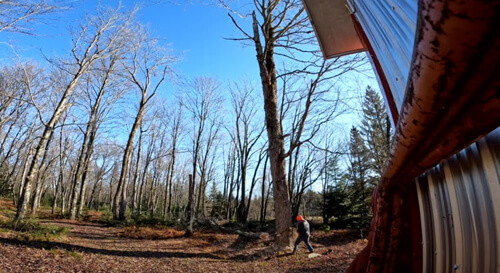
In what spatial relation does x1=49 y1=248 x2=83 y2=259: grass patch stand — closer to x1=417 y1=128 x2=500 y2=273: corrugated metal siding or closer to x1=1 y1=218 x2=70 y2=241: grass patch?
x1=1 y1=218 x2=70 y2=241: grass patch

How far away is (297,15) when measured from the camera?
9.01 m

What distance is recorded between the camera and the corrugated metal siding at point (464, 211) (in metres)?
0.94

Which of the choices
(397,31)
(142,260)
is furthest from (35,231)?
(397,31)

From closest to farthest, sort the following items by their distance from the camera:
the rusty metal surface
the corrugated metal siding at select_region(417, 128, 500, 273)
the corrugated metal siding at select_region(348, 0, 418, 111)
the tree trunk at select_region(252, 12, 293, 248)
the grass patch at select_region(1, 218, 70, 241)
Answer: the rusty metal surface
the corrugated metal siding at select_region(417, 128, 500, 273)
the corrugated metal siding at select_region(348, 0, 418, 111)
the grass patch at select_region(1, 218, 70, 241)
the tree trunk at select_region(252, 12, 293, 248)

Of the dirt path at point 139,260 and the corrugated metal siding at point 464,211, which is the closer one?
the corrugated metal siding at point 464,211

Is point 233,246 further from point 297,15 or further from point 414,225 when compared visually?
point 414,225

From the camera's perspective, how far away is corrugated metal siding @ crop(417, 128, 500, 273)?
0.94 meters

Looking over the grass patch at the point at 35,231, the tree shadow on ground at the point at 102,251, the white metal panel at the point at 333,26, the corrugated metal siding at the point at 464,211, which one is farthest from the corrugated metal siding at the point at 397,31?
the grass patch at the point at 35,231

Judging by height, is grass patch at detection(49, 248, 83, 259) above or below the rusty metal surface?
below

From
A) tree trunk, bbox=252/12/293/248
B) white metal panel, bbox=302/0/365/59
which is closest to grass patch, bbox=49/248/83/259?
tree trunk, bbox=252/12/293/248

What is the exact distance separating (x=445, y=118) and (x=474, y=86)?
139 millimetres

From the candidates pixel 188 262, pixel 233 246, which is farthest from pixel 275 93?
pixel 233 246

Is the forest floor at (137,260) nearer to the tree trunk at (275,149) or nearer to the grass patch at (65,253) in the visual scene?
the grass patch at (65,253)

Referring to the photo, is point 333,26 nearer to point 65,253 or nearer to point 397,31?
point 397,31
